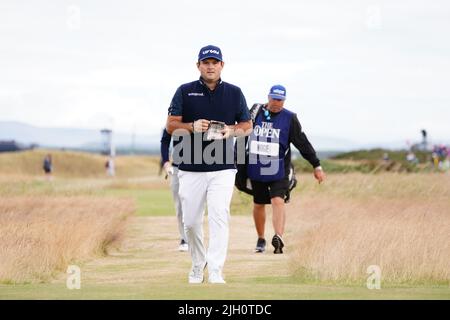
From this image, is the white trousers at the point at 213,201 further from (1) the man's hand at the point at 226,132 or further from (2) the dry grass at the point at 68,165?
(2) the dry grass at the point at 68,165

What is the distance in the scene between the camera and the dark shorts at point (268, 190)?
13898 mm

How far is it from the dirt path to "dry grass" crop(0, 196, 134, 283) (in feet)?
0.90

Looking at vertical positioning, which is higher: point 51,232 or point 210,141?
point 210,141

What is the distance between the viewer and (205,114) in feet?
32.9

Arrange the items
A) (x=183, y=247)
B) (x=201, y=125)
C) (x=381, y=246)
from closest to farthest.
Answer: (x=201, y=125) < (x=381, y=246) < (x=183, y=247)

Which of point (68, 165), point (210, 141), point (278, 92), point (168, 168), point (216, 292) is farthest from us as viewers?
point (68, 165)

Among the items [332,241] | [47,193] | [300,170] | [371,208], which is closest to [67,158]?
[300,170]

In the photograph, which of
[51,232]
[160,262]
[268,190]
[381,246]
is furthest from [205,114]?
[268,190]

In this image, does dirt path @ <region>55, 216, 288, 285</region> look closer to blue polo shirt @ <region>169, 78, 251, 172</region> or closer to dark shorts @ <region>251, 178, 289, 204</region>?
dark shorts @ <region>251, 178, 289, 204</region>

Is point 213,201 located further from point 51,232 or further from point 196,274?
point 51,232

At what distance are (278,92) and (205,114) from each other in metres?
3.70

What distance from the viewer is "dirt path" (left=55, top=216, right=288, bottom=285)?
37.4ft
